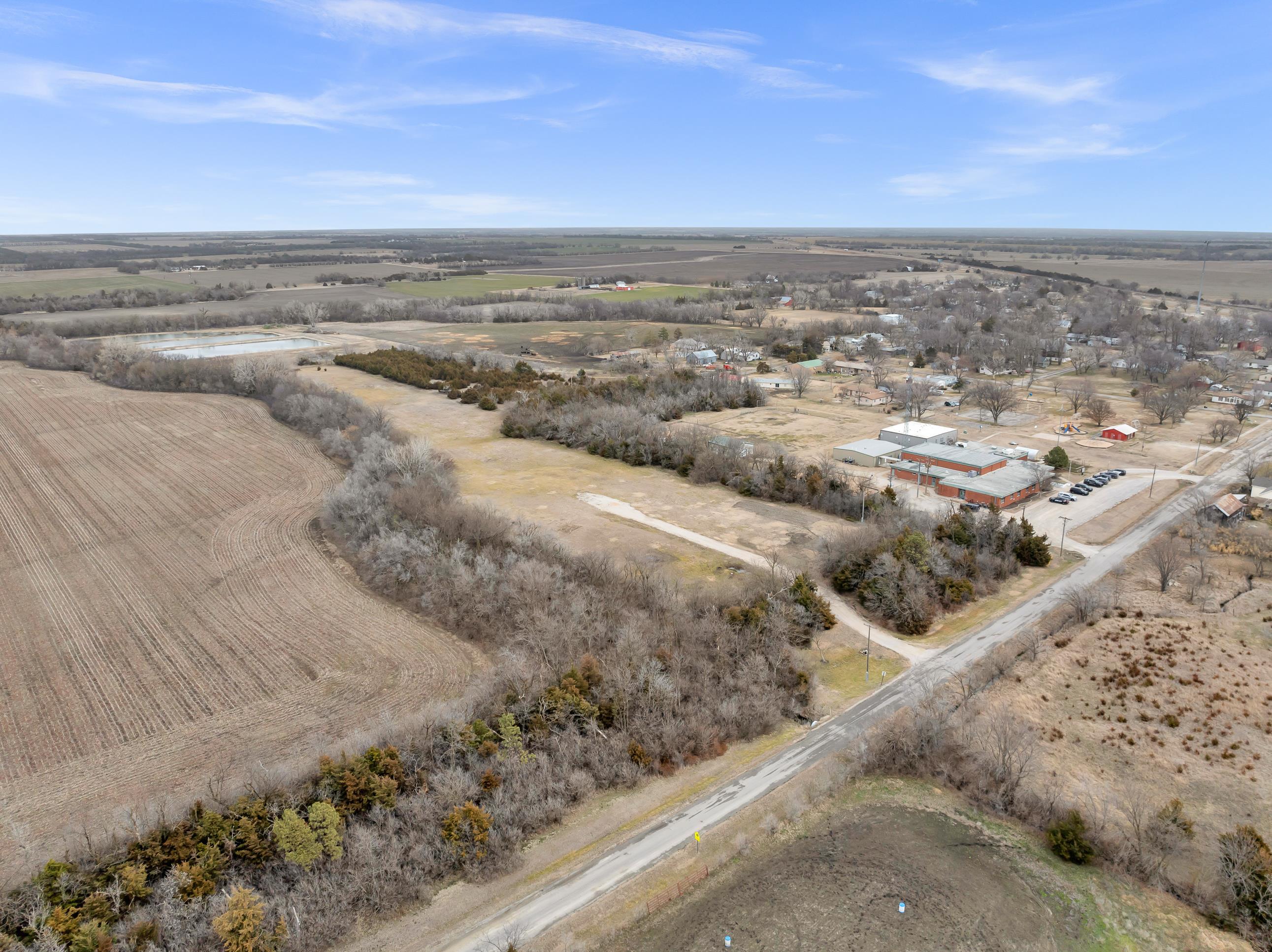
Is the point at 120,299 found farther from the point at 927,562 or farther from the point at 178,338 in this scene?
the point at 927,562

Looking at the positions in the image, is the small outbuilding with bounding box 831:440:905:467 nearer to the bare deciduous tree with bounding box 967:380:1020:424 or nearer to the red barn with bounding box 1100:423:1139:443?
the bare deciduous tree with bounding box 967:380:1020:424

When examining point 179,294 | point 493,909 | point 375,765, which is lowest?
point 493,909

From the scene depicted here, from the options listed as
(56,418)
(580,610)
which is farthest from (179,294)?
(580,610)

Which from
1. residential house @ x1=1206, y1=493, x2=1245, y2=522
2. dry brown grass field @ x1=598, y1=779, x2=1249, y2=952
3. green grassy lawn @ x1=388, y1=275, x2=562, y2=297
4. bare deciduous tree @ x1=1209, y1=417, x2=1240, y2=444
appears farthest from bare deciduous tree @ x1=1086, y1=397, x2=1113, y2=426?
green grassy lawn @ x1=388, y1=275, x2=562, y2=297

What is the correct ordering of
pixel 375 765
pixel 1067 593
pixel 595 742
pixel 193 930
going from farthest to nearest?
pixel 1067 593
pixel 595 742
pixel 375 765
pixel 193 930

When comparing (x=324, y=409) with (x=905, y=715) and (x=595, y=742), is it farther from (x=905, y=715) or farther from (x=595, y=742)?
(x=905, y=715)

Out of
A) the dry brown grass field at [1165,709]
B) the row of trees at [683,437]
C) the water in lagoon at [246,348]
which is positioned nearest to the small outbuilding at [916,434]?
the row of trees at [683,437]

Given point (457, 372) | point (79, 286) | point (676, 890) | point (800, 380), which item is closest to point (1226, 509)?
point (800, 380)
